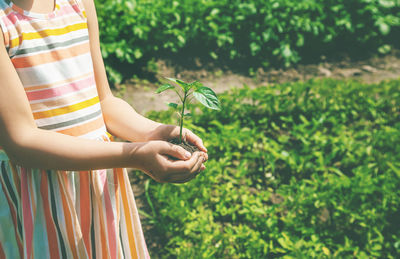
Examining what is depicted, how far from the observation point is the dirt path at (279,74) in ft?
14.5

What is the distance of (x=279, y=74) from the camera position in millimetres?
4664

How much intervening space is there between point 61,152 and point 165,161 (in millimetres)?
328

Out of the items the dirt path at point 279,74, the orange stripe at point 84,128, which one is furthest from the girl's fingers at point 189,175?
the dirt path at point 279,74

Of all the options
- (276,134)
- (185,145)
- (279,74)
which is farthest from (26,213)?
(279,74)

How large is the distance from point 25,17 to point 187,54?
12.2 feet

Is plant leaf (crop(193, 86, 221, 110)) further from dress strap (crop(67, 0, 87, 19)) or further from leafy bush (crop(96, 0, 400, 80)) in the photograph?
leafy bush (crop(96, 0, 400, 80))

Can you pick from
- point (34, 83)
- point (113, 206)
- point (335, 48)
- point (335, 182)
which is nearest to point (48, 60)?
point (34, 83)

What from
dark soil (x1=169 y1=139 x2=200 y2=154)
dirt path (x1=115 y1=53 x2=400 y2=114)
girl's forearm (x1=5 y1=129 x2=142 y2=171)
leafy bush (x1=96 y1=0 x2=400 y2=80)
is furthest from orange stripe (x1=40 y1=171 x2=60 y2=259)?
leafy bush (x1=96 y1=0 x2=400 y2=80)

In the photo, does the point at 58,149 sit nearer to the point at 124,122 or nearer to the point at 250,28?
the point at 124,122

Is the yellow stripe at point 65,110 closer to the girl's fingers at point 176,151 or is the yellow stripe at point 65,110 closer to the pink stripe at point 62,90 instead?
the pink stripe at point 62,90

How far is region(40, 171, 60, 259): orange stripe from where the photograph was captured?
129 cm

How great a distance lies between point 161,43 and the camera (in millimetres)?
4750

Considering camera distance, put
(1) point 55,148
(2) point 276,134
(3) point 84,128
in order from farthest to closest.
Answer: (2) point 276,134 < (3) point 84,128 < (1) point 55,148

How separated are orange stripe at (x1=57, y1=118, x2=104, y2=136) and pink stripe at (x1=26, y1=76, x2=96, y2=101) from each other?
4.9 inches
